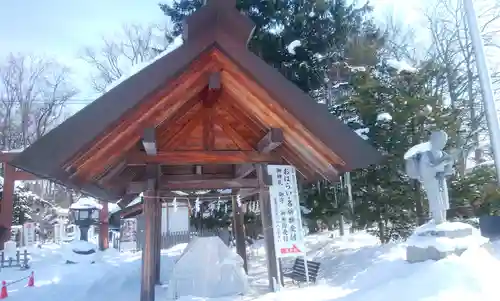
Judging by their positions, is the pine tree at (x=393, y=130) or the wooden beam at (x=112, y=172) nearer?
the wooden beam at (x=112, y=172)

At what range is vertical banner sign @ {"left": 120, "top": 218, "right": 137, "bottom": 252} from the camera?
24641 millimetres

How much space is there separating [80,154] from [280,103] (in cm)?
268

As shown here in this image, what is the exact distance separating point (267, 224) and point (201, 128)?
2.12 metres

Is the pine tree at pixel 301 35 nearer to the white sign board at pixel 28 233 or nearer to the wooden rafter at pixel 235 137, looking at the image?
the wooden rafter at pixel 235 137

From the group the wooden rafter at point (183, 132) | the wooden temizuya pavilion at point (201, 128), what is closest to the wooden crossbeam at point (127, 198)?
the wooden temizuya pavilion at point (201, 128)

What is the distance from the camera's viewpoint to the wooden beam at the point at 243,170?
764 cm

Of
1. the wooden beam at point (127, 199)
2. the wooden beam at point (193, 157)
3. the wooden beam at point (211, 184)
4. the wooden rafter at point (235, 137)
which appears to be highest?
the wooden rafter at point (235, 137)

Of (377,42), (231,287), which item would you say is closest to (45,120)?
(377,42)

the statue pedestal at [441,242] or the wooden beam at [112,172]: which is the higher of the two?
the wooden beam at [112,172]

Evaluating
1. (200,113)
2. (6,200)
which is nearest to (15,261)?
(6,200)

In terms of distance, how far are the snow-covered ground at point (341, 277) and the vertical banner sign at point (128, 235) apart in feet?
14.0

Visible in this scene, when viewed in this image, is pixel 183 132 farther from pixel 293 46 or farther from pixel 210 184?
pixel 293 46

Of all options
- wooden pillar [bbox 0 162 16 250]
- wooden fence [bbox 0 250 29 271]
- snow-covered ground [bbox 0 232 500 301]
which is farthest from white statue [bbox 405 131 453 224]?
wooden pillar [bbox 0 162 16 250]

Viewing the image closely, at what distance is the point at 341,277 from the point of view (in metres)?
10.4
